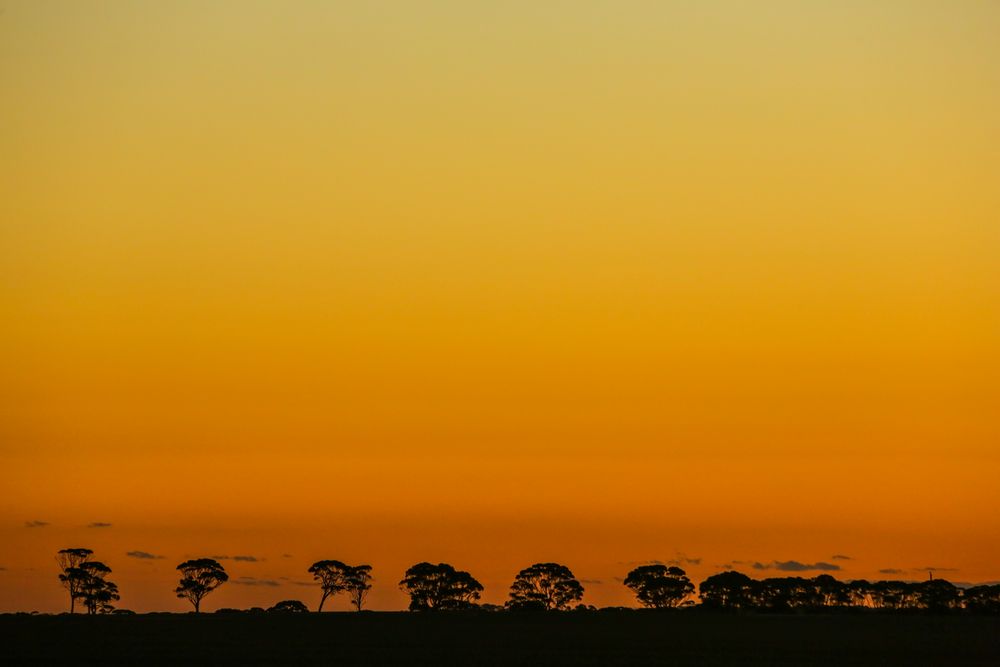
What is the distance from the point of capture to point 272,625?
4825 inches

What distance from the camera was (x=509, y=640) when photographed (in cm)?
10300

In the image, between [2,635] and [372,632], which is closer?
[2,635]

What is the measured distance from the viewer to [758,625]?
12425cm

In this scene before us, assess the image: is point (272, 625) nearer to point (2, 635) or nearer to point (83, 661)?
point (2, 635)

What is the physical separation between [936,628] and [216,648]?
194 feet

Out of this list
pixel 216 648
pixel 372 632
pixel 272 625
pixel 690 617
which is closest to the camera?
pixel 216 648

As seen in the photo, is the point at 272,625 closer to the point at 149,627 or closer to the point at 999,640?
the point at 149,627

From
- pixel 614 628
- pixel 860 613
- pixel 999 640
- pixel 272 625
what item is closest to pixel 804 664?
pixel 999 640

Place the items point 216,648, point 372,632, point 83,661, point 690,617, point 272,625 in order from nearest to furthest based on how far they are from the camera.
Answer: point 83,661 → point 216,648 → point 372,632 → point 272,625 → point 690,617

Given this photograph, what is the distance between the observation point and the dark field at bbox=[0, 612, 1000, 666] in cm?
8631

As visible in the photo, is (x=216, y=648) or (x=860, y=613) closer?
(x=216, y=648)

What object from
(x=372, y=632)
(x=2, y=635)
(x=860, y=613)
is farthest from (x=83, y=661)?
(x=860, y=613)

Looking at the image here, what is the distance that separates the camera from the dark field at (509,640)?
86.3 m

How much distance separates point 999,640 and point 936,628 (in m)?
16.2
